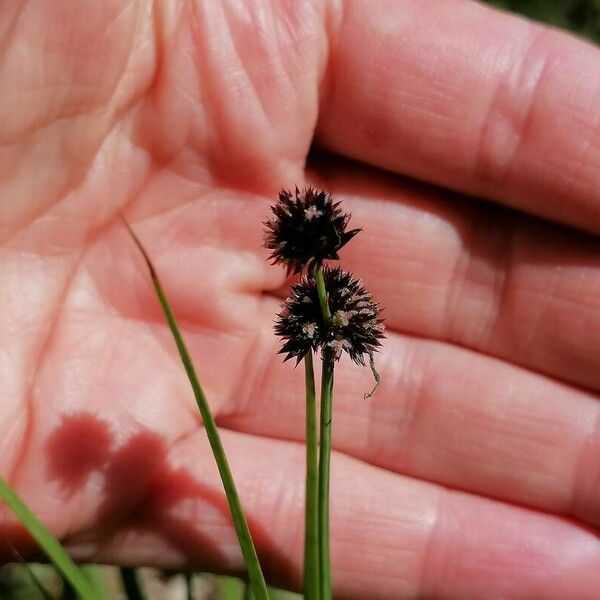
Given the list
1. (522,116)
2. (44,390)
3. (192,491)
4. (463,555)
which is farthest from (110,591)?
(522,116)

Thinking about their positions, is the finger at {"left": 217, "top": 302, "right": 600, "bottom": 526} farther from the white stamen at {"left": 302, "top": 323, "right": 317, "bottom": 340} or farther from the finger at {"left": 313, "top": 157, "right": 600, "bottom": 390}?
the white stamen at {"left": 302, "top": 323, "right": 317, "bottom": 340}

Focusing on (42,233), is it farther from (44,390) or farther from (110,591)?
(110,591)

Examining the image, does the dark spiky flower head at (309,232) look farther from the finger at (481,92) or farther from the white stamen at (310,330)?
the finger at (481,92)

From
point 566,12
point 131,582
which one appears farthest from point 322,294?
point 566,12

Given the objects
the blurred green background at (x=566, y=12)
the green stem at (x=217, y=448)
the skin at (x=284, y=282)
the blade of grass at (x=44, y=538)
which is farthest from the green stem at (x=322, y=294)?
the blurred green background at (x=566, y=12)

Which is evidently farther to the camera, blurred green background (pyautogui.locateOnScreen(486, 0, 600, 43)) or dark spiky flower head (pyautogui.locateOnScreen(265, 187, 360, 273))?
blurred green background (pyautogui.locateOnScreen(486, 0, 600, 43))

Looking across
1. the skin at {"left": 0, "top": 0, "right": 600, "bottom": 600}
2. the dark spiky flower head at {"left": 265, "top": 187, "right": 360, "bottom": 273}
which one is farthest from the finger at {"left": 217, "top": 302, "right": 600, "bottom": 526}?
the dark spiky flower head at {"left": 265, "top": 187, "right": 360, "bottom": 273}
